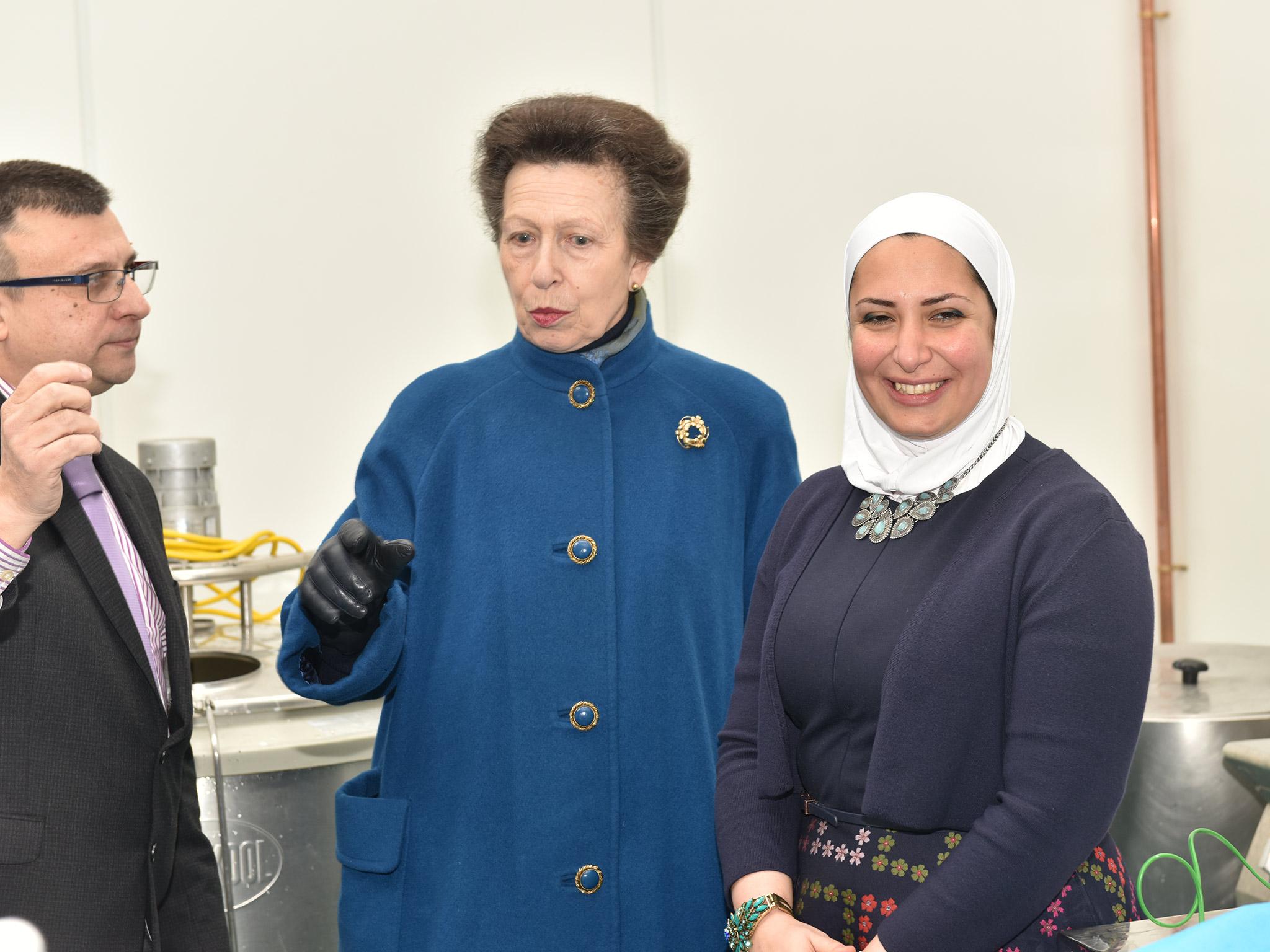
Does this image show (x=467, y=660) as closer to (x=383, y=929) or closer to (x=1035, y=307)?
(x=383, y=929)

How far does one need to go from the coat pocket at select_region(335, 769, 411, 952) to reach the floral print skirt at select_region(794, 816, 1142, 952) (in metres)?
0.57

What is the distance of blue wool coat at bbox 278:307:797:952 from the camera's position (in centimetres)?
163

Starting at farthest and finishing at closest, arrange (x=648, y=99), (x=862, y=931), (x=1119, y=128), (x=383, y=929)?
(x=1119, y=128) < (x=648, y=99) < (x=383, y=929) < (x=862, y=931)

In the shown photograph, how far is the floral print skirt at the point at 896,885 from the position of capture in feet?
4.04

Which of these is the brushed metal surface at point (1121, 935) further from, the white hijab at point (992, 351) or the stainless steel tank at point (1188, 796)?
the stainless steel tank at point (1188, 796)

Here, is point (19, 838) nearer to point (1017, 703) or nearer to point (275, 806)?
point (275, 806)

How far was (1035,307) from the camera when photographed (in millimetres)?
3898

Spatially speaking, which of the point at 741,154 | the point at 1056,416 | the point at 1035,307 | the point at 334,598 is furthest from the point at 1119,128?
the point at 334,598

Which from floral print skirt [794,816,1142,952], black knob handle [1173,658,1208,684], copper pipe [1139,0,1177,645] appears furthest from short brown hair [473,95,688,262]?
copper pipe [1139,0,1177,645]

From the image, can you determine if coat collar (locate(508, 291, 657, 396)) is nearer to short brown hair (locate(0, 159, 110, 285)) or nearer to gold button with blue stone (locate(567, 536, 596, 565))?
gold button with blue stone (locate(567, 536, 596, 565))

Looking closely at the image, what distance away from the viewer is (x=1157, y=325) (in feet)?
12.7

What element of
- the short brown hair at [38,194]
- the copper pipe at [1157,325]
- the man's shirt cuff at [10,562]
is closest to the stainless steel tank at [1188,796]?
the copper pipe at [1157,325]

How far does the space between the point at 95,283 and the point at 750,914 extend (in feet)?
4.16

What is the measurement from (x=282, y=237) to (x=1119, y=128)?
8.34ft
